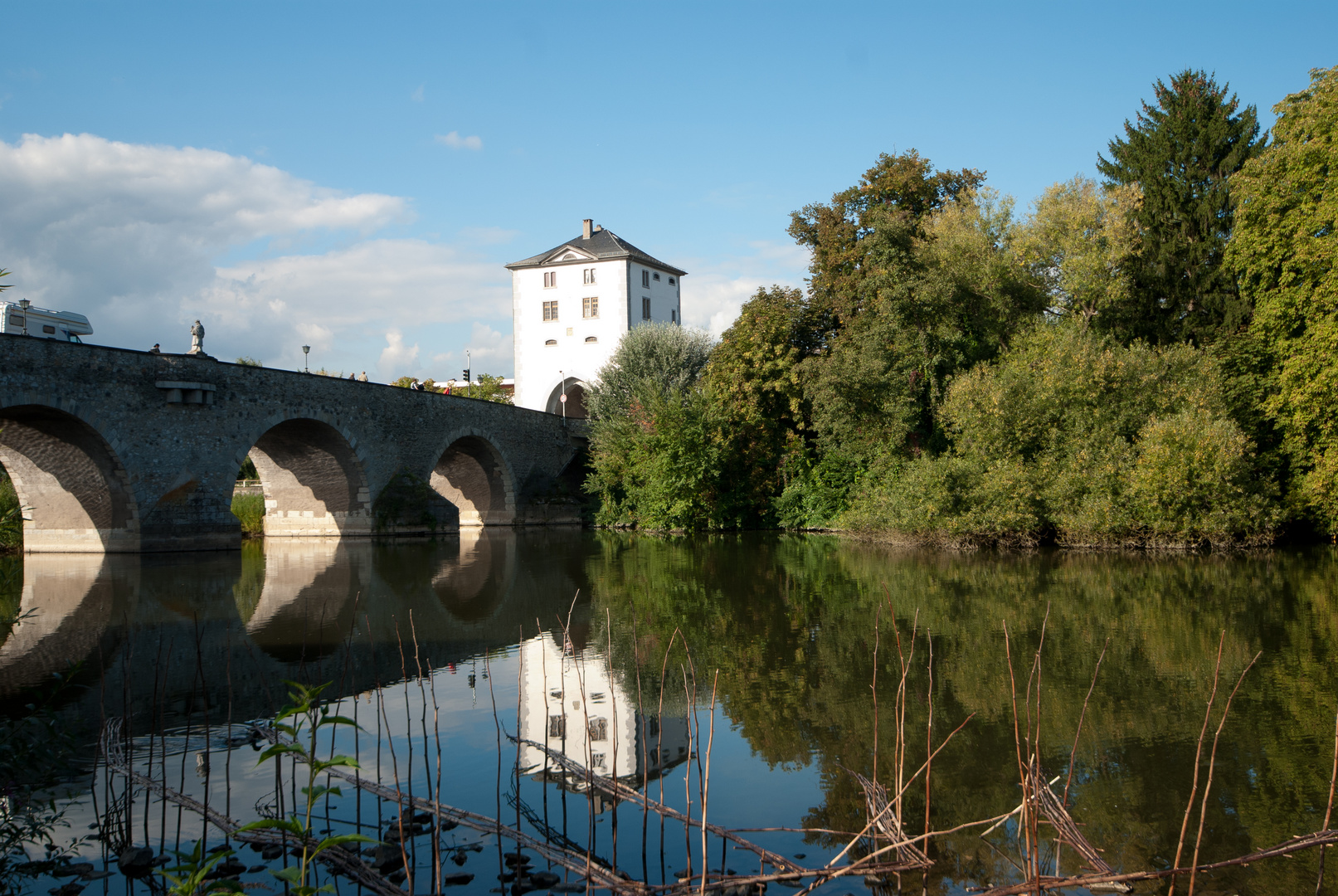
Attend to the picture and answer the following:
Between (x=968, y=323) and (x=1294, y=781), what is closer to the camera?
(x=1294, y=781)

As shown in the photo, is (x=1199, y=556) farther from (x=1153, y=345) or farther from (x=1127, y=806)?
(x=1127, y=806)

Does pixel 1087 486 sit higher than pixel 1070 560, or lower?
higher

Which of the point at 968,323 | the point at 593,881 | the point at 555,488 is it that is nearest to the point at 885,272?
the point at 968,323

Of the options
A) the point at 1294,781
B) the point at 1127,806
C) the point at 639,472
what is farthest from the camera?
the point at 639,472

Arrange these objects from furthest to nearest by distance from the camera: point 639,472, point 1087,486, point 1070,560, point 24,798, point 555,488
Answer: point 555,488
point 639,472
point 1087,486
point 1070,560
point 24,798

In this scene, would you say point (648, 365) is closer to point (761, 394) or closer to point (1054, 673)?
point (761, 394)

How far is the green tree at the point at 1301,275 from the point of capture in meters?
20.9

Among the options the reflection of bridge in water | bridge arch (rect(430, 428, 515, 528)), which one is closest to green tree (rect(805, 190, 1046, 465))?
the reflection of bridge in water

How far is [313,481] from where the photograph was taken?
29062mm

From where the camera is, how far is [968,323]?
92.4 ft

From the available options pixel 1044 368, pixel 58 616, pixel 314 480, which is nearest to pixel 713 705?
pixel 58 616

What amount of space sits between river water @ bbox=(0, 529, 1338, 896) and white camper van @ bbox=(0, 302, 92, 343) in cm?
955

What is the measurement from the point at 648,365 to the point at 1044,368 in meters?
16.9

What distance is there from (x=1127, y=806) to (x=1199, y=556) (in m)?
15.7
